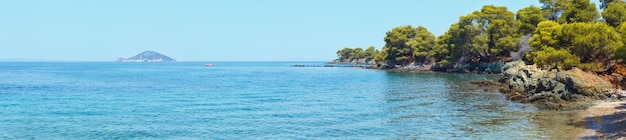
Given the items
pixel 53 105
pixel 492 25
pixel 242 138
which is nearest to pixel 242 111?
pixel 242 138

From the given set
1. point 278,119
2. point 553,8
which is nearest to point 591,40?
point 278,119

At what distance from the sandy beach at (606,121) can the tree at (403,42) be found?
9780 centimetres

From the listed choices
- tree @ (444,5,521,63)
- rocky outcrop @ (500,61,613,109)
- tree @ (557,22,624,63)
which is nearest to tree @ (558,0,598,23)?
tree @ (444,5,521,63)

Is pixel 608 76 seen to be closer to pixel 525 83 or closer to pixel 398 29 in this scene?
pixel 525 83

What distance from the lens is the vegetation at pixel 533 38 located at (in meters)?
45.4

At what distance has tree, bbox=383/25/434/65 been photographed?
433 feet

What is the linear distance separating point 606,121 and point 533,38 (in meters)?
36.7

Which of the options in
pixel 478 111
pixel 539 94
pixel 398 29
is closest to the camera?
pixel 478 111

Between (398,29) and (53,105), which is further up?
(398,29)

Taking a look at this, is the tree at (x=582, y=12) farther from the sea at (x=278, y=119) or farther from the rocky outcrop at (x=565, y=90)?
the sea at (x=278, y=119)

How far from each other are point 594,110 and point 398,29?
4666 inches

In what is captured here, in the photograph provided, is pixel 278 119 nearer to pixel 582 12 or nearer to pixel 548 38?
pixel 548 38

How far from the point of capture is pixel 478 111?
33.5m

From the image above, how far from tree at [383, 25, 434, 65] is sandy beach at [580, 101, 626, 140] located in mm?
97800
